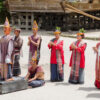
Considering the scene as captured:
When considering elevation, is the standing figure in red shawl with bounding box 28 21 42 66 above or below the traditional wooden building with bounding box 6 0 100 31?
below

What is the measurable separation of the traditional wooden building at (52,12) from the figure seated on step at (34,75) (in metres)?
12.1

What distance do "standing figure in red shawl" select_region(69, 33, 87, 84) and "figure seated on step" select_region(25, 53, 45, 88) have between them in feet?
3.05

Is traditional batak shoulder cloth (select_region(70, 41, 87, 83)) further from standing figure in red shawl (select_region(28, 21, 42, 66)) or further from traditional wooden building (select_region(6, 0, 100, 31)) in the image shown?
traditional wooden building (select_region(6, 0, 100, 31))

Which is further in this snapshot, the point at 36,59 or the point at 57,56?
the point at 57,56

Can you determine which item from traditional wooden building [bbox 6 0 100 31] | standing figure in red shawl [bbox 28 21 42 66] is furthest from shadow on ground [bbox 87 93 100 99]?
traditional wooden building [bbox 6 0 100 31]

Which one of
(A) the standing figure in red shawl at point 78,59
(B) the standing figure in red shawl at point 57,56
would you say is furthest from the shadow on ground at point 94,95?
(B) the standing figure in red shawl at point 57,56

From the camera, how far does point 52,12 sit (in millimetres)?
19844

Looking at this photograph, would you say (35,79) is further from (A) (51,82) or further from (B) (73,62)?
(B) (73,62)

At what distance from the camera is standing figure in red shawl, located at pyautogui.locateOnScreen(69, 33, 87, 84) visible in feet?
23.2

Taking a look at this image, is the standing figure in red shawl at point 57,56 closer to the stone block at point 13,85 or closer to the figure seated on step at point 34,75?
the figure seated on step at point 34,75

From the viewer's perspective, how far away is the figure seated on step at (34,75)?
6.80 metres

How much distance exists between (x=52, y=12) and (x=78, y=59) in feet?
42.9

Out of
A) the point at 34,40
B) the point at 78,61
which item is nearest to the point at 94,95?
the point at 78,61

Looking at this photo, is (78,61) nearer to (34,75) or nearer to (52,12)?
(34,75)
